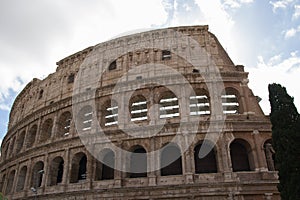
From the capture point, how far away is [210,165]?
15.9 meters

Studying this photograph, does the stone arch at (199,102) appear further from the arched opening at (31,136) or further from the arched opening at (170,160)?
the arched opening at (31,136)

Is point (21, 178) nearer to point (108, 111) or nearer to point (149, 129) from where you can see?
point (108, 111)

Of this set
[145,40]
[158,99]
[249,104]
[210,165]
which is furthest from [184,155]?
[145,40]

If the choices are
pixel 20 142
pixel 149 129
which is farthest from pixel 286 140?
pixel 20 142

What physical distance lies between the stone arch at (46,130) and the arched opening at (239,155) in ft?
42.7

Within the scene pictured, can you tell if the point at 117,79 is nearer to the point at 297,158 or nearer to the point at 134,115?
the point at 134,115

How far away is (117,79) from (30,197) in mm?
9376

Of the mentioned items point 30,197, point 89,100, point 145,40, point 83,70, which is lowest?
point 30,197

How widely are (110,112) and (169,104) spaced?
4172 mm

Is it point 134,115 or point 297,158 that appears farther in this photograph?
point 134,115

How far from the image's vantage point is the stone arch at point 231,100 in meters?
16.9

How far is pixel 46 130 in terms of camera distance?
20.6 metres

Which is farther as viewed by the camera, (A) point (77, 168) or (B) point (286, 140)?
(A) point (77, 168)

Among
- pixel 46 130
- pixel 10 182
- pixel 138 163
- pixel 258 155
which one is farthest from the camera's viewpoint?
pixel 10 182
